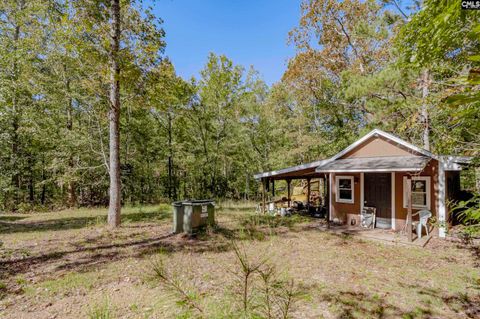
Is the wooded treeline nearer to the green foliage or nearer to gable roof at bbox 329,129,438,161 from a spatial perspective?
the green foliage

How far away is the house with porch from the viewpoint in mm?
8219

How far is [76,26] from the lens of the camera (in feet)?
24.6

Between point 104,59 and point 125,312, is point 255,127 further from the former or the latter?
point 125,312

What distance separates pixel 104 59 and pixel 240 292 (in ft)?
28.9

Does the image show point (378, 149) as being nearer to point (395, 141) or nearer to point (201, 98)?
point (395, 141)

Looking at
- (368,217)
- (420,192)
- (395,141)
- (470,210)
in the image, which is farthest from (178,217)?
(420,192)

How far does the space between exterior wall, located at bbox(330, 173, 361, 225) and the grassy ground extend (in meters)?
2.23

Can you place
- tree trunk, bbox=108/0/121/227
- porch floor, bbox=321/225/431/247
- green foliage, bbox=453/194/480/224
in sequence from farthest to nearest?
tree trunk, bbox=108/0/121/227 → porch floor, bbox=321/225/431/247 → green foliage, bbox=453/194/480/224

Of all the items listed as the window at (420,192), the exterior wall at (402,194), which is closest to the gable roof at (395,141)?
the exterior wall at (402,194)

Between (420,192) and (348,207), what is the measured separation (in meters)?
2.70

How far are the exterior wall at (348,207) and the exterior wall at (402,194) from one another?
1.42 m

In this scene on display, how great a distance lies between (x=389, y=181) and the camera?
9.55 meters

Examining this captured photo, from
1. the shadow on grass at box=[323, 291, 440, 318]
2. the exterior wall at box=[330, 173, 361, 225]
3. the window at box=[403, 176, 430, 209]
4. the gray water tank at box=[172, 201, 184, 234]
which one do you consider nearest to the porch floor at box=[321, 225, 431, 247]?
the exterior wall at box=[330, 173, 361, 225]

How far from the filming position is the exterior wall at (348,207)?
10.4m
